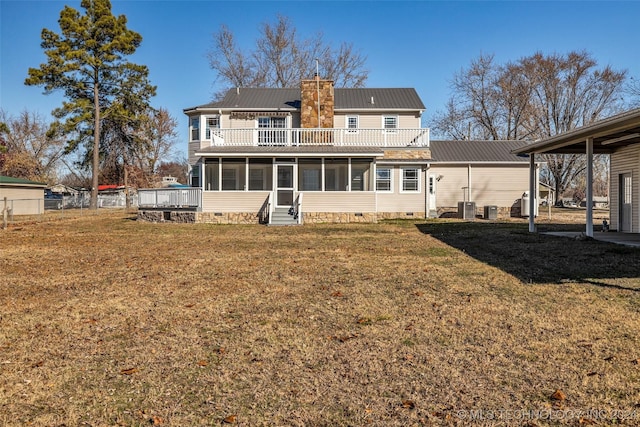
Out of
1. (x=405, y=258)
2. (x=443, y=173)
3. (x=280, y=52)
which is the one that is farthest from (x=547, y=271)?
(x=280, y=52)

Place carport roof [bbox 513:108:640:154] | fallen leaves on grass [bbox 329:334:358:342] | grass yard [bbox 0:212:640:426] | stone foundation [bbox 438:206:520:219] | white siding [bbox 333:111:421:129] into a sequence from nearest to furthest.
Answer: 1. grass yard [bbox 0:212:640:426]
2. fallen leaves on grass [bbox 329:334:358:342]
3. carport roof [bbox 513:108:640:154]
4. white siding [bbox 333:111:421:129]
5. stone foundation [bbox 438:206:520:219]

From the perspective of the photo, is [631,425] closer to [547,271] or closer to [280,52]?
[547,271]

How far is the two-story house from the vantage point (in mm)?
19953

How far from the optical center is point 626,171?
14.6 m

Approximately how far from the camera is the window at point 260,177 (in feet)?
70.7

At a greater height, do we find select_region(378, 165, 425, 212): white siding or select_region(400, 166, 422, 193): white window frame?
select_region(400, 166, 422, 193): white window frame

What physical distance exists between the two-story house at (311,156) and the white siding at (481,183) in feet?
10.3

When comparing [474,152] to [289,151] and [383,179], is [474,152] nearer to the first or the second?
[383,179]

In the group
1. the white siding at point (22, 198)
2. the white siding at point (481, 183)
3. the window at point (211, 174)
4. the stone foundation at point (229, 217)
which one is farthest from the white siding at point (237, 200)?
the white siding at point (22, 198)

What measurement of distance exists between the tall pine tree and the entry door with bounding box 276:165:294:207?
743 inches

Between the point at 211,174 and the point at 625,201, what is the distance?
16.3 metres

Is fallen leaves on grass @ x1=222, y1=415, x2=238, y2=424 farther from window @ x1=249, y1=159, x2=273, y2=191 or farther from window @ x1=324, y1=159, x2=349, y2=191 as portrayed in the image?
window @ x1=249, y1=159, x2=273, y2=191

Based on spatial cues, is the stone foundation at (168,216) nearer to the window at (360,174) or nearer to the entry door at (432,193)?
the window at (360,174)

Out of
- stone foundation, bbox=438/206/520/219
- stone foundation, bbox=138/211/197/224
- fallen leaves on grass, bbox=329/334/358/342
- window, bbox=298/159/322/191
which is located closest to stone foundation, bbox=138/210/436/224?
stone foundation, bbox=138/211/197/224
